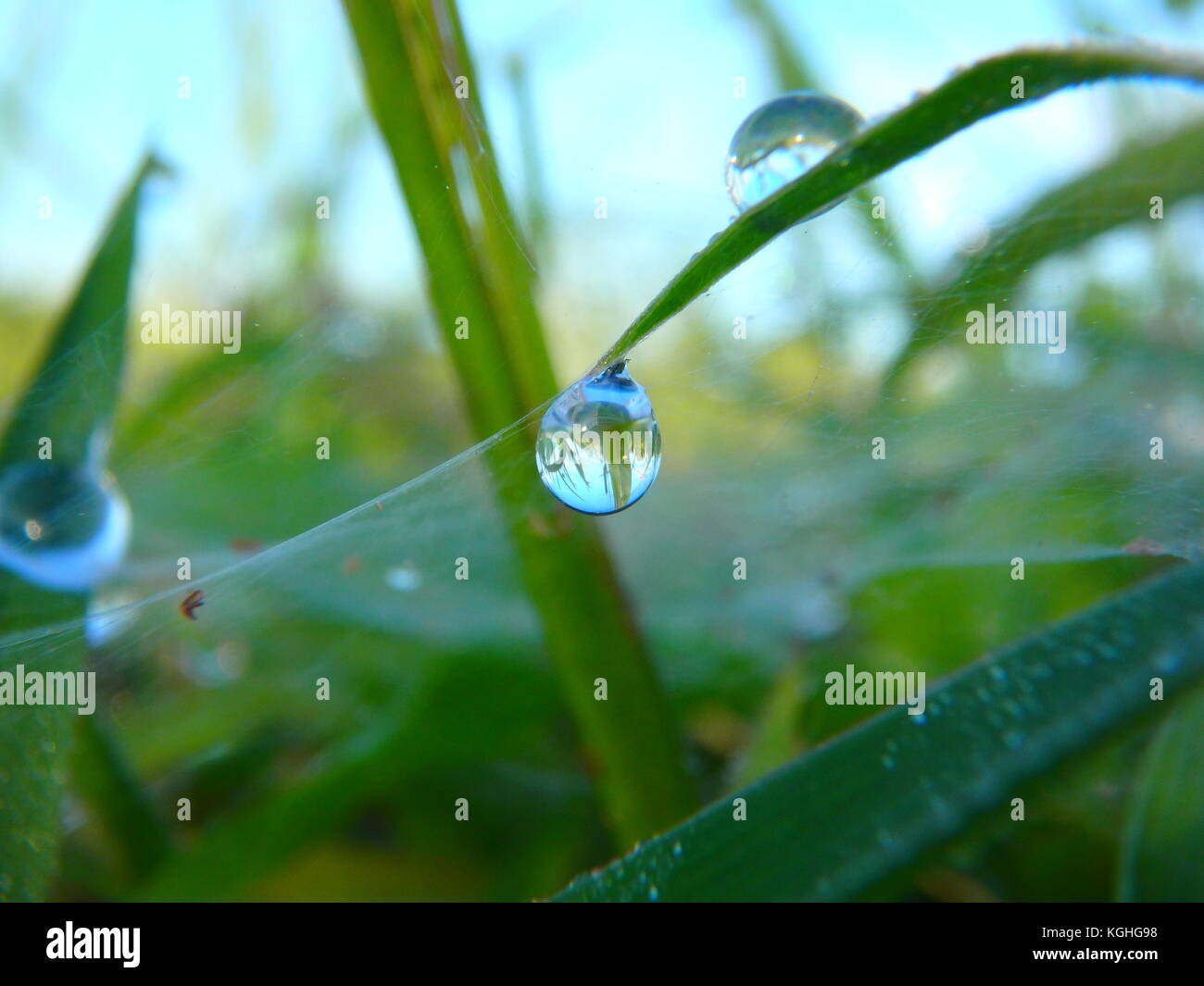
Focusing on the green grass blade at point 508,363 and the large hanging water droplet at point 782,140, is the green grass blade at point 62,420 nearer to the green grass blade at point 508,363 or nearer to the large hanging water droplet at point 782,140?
the green grass blade at point 508,363

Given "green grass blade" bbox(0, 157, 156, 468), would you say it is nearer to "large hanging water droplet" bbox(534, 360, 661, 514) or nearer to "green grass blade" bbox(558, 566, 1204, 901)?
"large hanging water droplet" bbox(534, 360, 661, 514)

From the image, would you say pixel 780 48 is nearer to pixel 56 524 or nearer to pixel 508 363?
pixel 508 363

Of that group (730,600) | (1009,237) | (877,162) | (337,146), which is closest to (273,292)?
(337,146)

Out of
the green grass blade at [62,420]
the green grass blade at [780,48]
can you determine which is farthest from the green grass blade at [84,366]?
the green grass blade at [780,48]

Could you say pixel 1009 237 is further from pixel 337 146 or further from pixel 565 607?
pixel 337 146

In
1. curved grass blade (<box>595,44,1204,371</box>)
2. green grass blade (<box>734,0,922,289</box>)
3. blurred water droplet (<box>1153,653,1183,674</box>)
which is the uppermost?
green grass blade (<box>734,0,922,289</box>)

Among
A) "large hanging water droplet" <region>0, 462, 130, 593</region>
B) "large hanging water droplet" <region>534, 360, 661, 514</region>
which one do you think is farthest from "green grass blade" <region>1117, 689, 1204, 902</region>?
"large hanging water droplet" <region>0, 462, 130, 593</region>

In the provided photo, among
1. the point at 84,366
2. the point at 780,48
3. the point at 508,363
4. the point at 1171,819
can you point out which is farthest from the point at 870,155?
the point at 780,48
